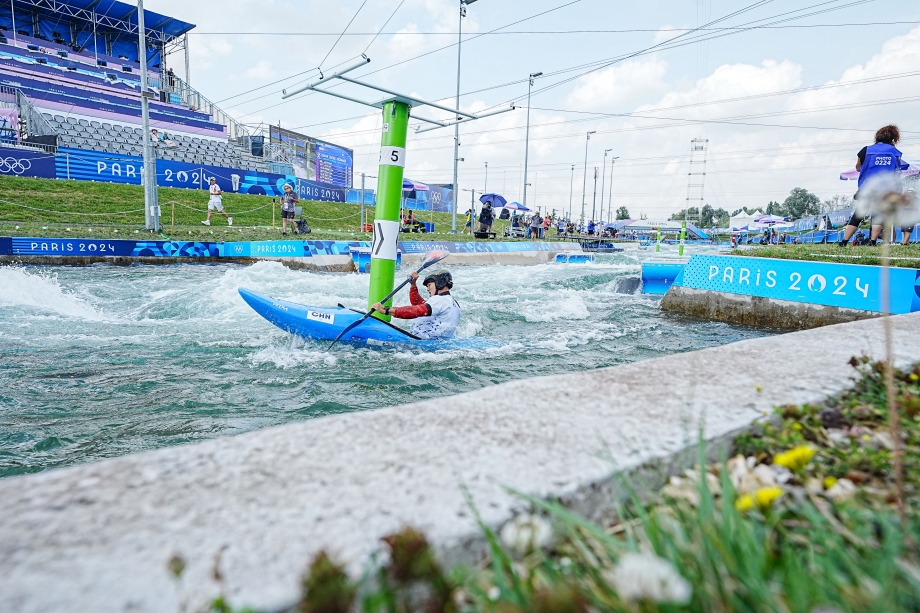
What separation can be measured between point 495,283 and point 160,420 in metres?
10.6

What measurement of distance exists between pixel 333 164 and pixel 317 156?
2499 millimetres

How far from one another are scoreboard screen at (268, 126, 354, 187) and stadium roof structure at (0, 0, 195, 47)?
495 inches

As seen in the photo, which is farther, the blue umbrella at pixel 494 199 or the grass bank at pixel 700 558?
the blue umbrella at pixel 494 199

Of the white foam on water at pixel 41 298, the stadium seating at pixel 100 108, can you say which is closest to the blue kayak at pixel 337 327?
the white foam on water at pixel 41 298

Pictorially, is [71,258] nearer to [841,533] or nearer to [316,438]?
[316,438]

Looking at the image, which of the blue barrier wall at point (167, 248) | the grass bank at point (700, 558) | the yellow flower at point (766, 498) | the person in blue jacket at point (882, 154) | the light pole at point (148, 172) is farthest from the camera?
the light pole at point (148, 172)

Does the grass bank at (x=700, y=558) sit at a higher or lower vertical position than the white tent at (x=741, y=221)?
lower

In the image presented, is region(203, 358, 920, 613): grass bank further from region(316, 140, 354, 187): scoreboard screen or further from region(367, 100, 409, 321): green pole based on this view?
region(316, 140, 354, 187): scoreboard screen

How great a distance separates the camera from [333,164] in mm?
48594

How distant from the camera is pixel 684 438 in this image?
56.2 inches

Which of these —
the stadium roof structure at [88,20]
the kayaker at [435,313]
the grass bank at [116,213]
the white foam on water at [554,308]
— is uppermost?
the stadium roof structure at [88,20]

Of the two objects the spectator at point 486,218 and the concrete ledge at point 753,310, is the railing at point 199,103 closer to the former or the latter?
the spectator at point 486,218

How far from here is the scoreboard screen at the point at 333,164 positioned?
4641cm

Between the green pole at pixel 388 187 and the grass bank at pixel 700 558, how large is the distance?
554cm
